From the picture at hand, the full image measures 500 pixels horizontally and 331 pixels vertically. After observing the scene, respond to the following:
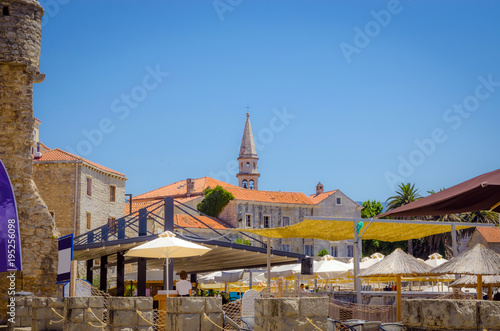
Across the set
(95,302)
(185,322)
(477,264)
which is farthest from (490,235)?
(185,322)

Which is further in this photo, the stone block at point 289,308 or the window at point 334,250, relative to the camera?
the window at point 334,250

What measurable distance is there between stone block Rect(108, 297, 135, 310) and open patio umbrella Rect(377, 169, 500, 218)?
4490 mm

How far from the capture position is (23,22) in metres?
18.1

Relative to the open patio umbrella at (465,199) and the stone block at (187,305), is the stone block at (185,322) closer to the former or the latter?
the stone block at (187,305)

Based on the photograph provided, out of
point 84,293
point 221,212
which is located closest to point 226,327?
point 84,293

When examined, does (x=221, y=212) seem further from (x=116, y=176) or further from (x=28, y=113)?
(x=28, y=113)

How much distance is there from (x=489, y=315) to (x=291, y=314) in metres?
2.11

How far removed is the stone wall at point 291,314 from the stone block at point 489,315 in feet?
6.59

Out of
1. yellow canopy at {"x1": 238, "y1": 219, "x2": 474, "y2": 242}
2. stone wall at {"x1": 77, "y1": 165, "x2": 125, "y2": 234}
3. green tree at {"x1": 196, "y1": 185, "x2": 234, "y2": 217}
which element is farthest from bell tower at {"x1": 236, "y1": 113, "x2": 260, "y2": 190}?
yellow canopy at {"x1": 238, "y1": 219, "x2": 474, "y2": 242}

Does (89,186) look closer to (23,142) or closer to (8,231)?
(23,142)

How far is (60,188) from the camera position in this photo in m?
43.3

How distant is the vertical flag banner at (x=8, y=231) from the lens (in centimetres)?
1197

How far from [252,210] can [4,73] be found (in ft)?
179

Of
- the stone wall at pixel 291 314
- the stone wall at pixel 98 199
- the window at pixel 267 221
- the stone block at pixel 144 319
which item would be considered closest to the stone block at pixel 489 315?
the stone wall at pixel 291 314
